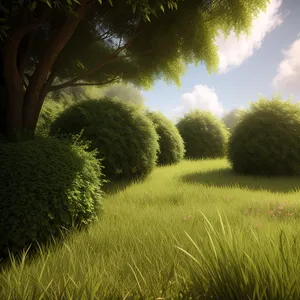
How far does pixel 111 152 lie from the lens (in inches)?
280

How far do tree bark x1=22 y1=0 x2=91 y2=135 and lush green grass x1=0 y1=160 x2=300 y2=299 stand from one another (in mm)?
2361

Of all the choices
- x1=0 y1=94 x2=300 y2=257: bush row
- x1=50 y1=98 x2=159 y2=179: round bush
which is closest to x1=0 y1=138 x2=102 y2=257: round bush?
x1=0 y1=94 x2=300 y2=257: bush row

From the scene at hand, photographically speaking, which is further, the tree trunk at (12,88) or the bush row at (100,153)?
the tree trunk at (12,88)

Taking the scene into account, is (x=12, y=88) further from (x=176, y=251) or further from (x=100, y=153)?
(x=176, y=251)

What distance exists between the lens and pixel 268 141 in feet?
29.7

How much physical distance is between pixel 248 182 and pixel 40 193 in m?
5.86

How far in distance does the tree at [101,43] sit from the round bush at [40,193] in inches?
60.8

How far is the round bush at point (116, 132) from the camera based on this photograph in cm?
714

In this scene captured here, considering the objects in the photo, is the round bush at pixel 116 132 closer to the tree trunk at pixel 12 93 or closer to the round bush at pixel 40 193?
the tree trunk at pixel 12 93

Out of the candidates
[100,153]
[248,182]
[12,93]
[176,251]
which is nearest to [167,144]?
[248,182]

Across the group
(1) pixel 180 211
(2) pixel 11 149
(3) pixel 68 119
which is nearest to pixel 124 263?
(1) pixel 180 211

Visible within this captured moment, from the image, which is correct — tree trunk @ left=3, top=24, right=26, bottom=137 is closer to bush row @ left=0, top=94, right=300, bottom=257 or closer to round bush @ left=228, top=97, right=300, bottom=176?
bush row @ left=0, top=94, right=300, bottom=257

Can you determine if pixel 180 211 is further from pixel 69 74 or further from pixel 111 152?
pixel 69 74

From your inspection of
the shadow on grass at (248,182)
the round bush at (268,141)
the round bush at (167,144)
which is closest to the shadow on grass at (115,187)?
the shadow on grass at (248,182)
